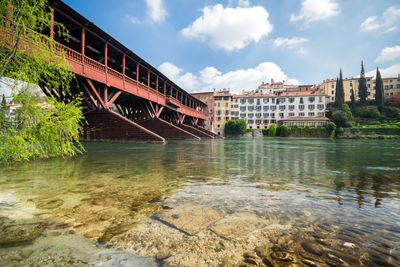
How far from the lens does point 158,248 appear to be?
1479 millimetres

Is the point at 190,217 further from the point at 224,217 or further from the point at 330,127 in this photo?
the point at 330,127

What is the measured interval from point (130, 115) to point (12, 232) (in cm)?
2692

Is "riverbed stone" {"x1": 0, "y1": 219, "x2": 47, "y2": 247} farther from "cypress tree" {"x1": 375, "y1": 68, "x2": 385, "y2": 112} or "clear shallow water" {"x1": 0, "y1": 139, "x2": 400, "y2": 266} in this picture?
"cypress tree" {"x1": 375, "y1": 68, "x2": 385, "y2": 112}

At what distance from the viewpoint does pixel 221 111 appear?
6769 cm

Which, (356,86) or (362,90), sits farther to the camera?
(356,86)

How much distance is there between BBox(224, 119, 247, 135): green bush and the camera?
5985cm

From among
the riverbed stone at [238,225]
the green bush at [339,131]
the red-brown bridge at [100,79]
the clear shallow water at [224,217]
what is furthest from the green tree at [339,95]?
the riverbed stone at [238,225]

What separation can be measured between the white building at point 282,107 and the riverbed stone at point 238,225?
212 feet

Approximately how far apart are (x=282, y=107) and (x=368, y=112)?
27668 millimetres

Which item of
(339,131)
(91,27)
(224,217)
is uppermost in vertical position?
(91,27)

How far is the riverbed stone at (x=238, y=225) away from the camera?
1.72 m

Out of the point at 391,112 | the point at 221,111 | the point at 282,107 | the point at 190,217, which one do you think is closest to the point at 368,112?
the point at 391,112

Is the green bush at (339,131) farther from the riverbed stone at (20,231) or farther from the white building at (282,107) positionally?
the riverbed stone at (20,231)

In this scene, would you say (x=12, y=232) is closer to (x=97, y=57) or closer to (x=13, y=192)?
(x=13, y=192)
